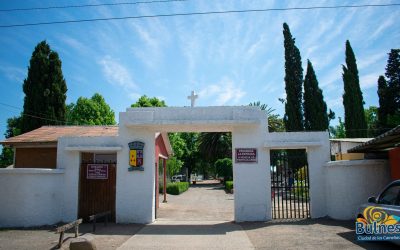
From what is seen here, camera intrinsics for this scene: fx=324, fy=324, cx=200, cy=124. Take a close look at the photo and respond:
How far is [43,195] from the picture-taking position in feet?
39.0

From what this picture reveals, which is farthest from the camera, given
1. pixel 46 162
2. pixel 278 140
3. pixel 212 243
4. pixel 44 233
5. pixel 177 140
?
pixel 177 140

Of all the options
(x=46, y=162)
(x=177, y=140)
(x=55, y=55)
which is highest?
(x=55, y=55)

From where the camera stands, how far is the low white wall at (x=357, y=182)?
1135 centimetres

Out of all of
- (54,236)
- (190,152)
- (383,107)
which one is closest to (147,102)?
(190,152)

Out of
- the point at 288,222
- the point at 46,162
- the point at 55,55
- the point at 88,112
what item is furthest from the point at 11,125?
the point at 288,222

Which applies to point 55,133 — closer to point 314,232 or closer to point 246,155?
point 246,155

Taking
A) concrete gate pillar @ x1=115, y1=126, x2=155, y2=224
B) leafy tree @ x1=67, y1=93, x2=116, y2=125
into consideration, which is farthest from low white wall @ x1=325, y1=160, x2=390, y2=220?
leafy tree @ x1=67, y1=93, x2=116, y2=125

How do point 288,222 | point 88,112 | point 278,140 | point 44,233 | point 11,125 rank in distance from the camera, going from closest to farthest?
point 44,233 < point 288,222 < point 278,140 < point 88,112 < point 11,125

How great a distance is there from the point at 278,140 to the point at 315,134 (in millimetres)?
1472

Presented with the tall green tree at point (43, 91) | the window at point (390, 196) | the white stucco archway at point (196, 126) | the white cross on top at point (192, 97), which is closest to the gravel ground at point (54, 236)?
the white stucco archway at point (196, 126)

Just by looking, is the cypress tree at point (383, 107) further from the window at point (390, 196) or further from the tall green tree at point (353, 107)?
the window at point (390, 196)

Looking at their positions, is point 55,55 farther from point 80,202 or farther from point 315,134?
point 315,134

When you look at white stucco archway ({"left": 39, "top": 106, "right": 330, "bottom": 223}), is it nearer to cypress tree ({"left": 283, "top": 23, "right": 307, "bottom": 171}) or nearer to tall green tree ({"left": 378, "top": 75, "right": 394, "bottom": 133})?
cypress tree ({"left": 283, "top": 23, "right": 307, "bottom": 171})

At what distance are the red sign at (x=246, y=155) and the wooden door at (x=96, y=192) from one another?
16.1 ft
